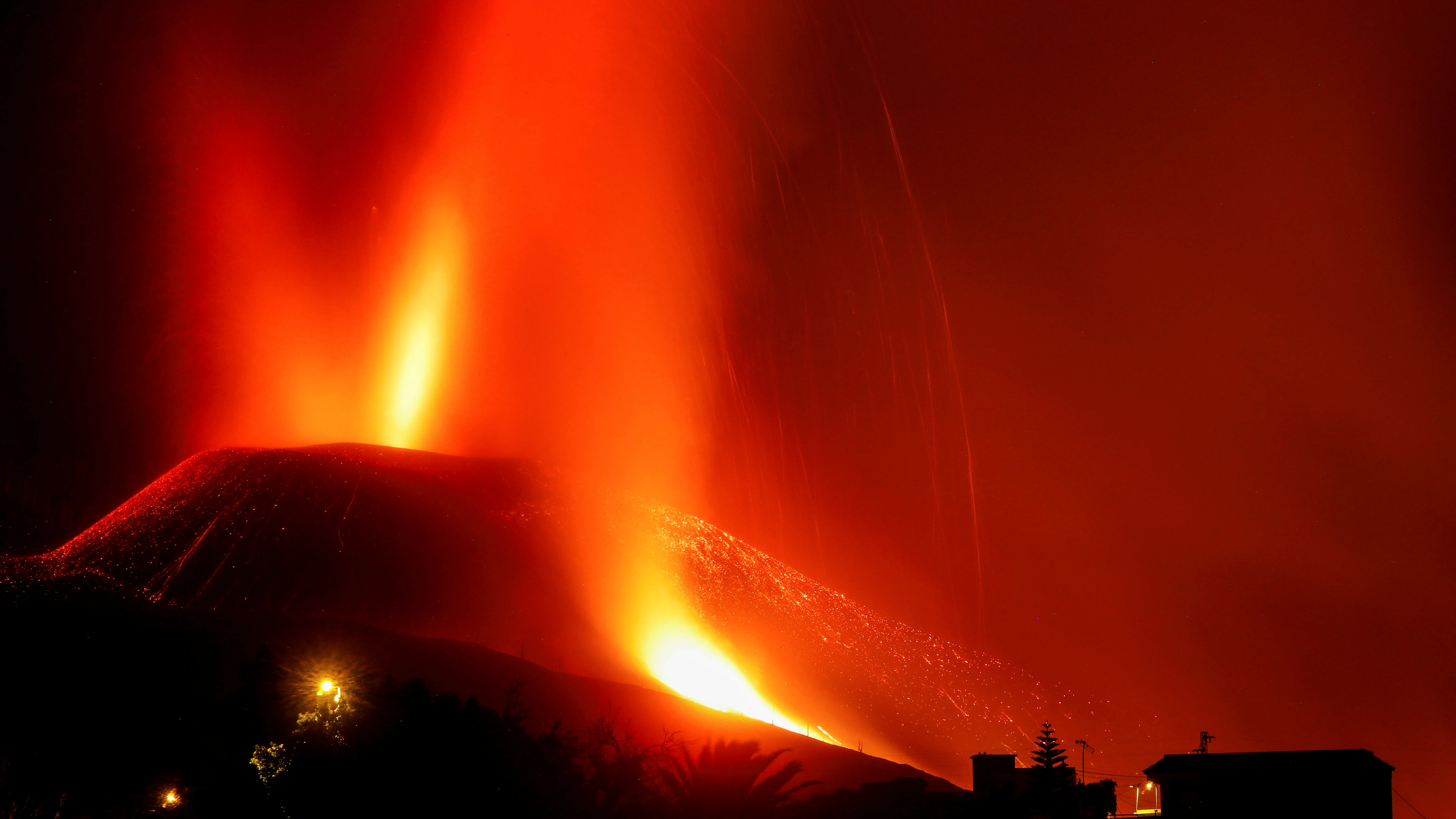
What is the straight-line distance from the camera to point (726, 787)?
2056cm

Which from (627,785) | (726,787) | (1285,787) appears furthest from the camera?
(1285,787)

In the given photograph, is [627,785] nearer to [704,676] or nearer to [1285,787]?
[1285,787]

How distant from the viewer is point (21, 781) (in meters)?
24.7

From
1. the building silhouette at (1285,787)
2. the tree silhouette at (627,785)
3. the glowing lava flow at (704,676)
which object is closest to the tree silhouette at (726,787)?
the tree silhouette at (627,785)

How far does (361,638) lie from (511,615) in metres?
17.3

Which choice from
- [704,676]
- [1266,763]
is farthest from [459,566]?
[1266,763]

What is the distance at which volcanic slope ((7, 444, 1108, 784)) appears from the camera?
6406 centimetres

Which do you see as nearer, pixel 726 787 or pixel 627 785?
pixel 726 787

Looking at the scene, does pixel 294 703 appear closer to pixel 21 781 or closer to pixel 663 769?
pixel 21 781

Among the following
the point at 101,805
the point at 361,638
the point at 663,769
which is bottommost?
the point at 101,805

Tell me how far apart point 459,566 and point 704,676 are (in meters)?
16.9

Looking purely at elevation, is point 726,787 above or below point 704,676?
below

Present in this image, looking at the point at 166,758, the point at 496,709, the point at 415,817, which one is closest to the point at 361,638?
the point at 496,709

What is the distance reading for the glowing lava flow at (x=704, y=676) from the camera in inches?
2522
